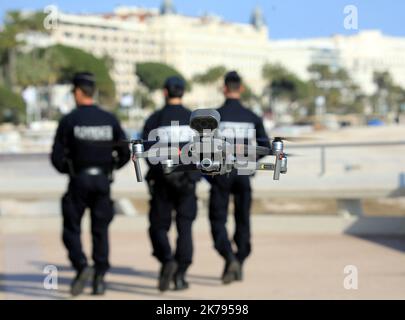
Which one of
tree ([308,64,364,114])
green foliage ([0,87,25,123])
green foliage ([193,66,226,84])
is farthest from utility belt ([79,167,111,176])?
tree ([308,64,364,114])

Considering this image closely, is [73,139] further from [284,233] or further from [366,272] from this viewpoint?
[284,233]

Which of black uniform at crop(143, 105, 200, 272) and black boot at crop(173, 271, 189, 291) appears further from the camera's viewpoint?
black boot at crop(173, 271, 189, 291)

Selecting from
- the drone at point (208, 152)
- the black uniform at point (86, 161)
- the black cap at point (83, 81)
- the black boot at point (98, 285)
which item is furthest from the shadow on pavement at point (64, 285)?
the drone at point (208, 152)

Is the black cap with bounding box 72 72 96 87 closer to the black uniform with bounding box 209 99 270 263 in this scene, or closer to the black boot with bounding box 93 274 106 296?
the black uniform with bounding box 209 99 270 263

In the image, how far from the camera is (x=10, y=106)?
7756 centimetres

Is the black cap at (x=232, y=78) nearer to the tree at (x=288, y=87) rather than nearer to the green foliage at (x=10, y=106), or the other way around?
the green foliage at (x=10, y=106)

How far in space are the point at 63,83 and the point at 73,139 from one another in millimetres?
90080

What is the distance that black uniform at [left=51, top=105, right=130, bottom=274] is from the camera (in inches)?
257

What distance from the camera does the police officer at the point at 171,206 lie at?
20.4 ft

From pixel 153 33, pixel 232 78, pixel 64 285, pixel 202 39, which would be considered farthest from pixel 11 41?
pixel 232 78

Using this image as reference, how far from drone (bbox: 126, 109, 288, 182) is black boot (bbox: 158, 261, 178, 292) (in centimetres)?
442

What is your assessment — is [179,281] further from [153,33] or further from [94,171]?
[153,33]

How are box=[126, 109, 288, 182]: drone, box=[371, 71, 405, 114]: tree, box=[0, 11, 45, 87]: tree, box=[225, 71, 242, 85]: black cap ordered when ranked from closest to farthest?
1. box=[126, 109, 288, 182]: drone
2. box=[225, 71, 242, 85]: black cap
3. box=[0, 11, 45, 87]: tree
4. box=[371, 71, 405, 114]: tree
